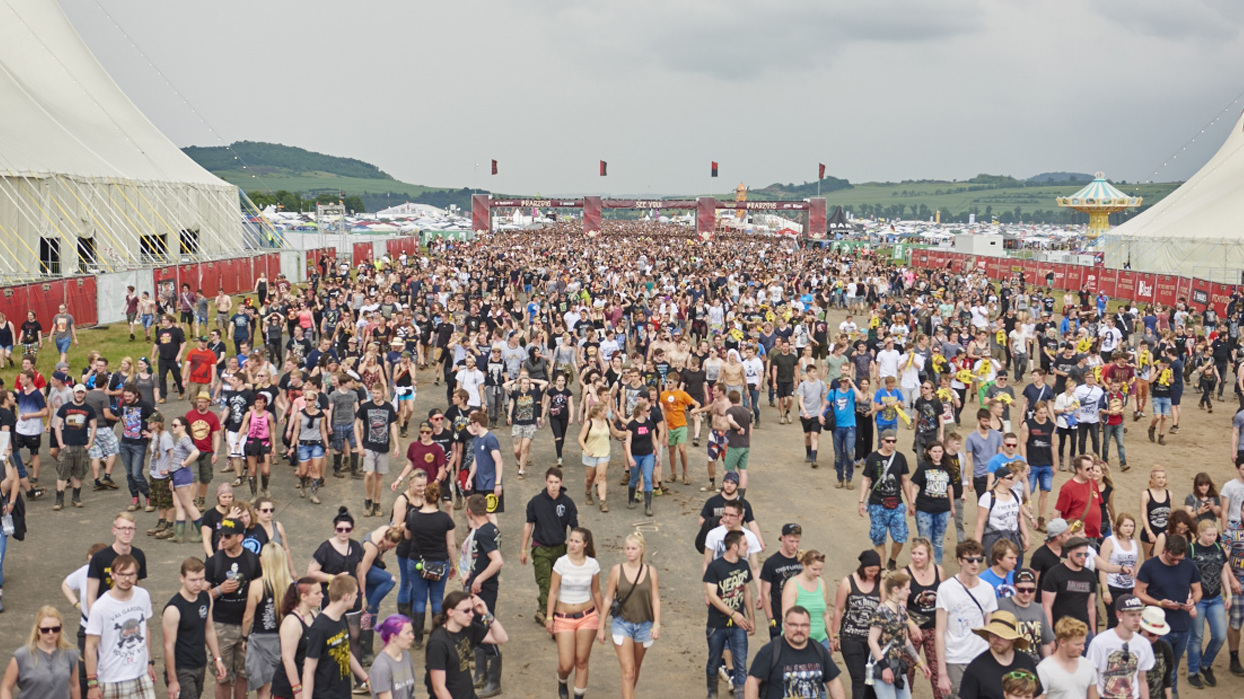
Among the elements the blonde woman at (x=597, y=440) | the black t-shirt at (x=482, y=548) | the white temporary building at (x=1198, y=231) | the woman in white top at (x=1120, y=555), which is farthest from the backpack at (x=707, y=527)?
the white temporary building at (x=1198, y=231)

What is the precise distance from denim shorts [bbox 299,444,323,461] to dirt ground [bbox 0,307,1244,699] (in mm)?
564

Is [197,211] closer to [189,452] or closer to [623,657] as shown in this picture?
[189,452]

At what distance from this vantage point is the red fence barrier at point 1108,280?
1201 inches

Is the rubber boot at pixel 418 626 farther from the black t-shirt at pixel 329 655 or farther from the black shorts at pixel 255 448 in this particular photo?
the black shorts at pixel 255 448

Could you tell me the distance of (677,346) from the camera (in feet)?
50.9

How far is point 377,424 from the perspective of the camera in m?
11.0

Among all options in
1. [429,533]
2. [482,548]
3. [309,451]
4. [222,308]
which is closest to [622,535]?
[429,533]

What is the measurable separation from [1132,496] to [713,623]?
8210mm

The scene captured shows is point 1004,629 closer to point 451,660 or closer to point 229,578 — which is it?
point 451,660

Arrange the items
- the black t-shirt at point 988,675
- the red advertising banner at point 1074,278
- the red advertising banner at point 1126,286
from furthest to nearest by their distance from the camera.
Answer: the red advertising banner at point 1074,278, the red advertising banner at point 1126,286, the black t-shirt at point 988,675

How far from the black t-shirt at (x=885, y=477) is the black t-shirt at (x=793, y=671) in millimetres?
3958

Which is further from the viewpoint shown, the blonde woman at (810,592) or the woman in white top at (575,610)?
the woman in white top at (575,610)

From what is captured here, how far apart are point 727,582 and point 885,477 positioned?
10.2 ft

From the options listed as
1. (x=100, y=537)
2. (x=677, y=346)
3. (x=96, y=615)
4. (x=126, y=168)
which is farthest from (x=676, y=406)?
(x=126, y=168)
